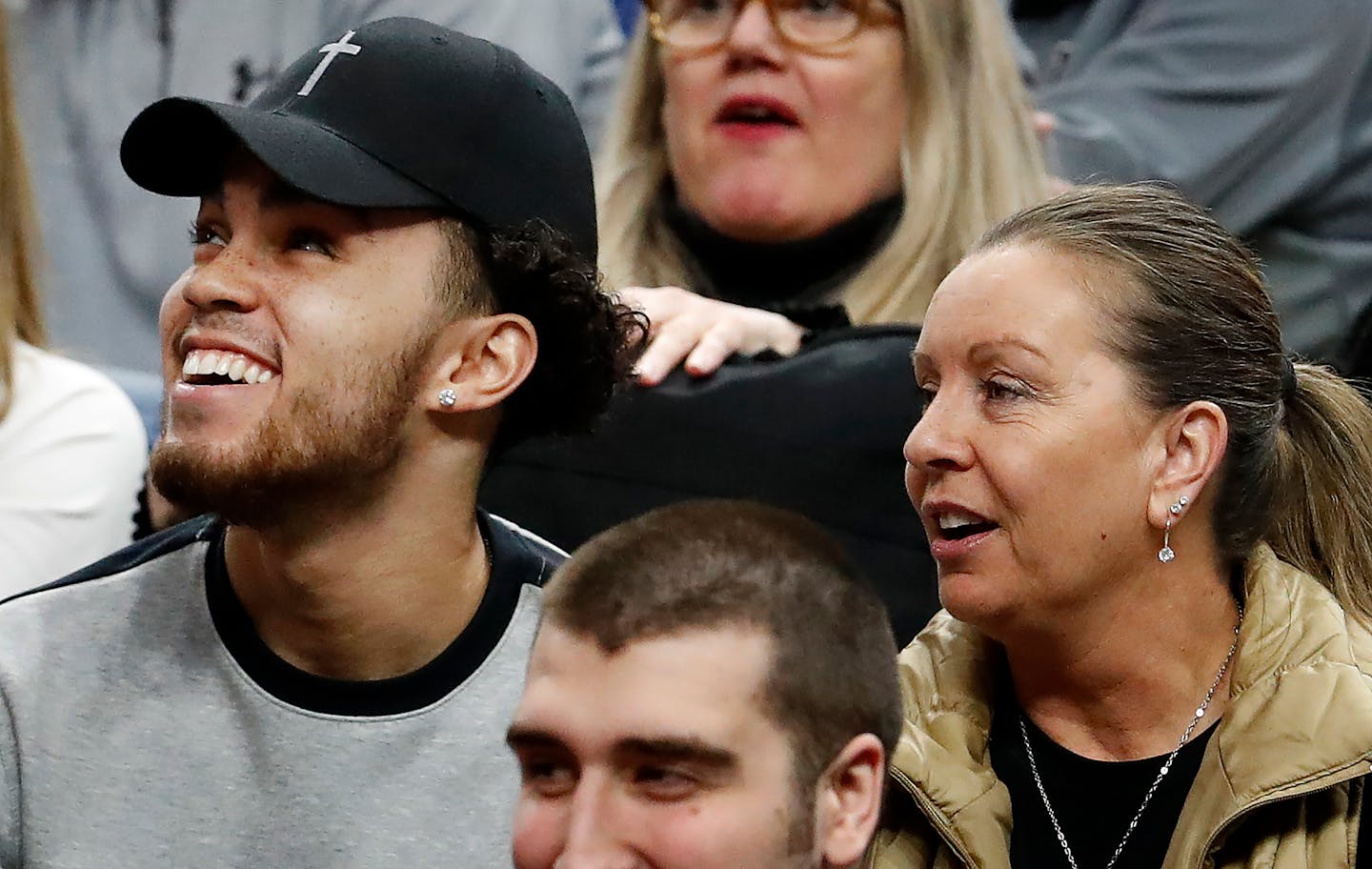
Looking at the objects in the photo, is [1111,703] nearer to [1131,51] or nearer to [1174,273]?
[1174,273]

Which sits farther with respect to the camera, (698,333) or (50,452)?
(50,452)

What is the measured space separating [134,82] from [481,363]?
211cm

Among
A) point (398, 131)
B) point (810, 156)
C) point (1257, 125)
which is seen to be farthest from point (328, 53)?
point (1257, 125)

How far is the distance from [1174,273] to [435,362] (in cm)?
81

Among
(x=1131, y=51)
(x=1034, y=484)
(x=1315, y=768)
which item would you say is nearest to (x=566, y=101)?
(x=1034, y=484)

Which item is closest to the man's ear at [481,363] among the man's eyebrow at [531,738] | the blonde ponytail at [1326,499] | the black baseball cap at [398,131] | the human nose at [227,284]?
the black baseball cap at [398,131]

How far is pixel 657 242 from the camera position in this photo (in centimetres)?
326

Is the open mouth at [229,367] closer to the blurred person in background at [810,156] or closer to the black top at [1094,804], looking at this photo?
Answer: the blurred person in background at [810,156]

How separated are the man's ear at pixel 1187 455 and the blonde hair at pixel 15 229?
5.95 ft

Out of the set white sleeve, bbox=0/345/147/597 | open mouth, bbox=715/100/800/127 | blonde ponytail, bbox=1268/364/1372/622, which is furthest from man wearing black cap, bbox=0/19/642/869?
open mouth, bbox=715/100/800/127

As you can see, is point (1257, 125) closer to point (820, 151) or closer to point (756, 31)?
point (820, 151)

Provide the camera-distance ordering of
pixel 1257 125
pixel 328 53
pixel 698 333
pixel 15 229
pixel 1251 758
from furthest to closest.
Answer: pixel 1257 125 → pixel 15 229 → pixel 698 333 → pixel 328 53 → pixel 1251 758

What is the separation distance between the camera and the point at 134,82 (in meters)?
4.06

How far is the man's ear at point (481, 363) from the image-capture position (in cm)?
221
